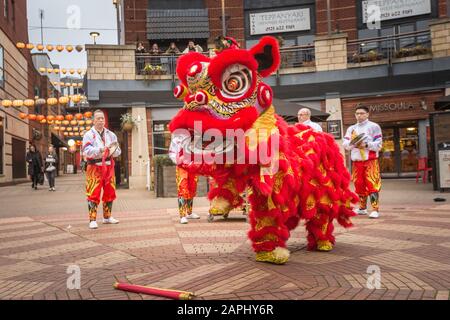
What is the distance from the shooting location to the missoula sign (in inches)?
679

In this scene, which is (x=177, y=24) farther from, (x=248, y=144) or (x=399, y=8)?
(x=248, y=144)

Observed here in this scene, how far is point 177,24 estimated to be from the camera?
22.6m

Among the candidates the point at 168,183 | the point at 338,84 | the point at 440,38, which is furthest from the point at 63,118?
the point at 440,38

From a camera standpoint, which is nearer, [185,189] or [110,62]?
[185,189]

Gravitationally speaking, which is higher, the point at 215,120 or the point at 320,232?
the point at 215,120

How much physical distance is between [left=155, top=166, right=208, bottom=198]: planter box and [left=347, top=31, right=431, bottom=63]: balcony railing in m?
9.60

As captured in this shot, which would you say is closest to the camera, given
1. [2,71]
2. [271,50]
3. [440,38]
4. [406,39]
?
[271,50]

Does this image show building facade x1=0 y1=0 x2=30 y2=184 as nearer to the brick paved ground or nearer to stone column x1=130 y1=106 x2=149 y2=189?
stone column x1=130 y1=106 x2=149 y2=189

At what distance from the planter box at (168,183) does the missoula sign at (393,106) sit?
879 cm

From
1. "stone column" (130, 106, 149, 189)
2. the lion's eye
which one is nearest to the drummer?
the lion's eye

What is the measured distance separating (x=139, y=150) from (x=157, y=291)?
14.8 meters

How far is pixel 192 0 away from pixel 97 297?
22.0 m
